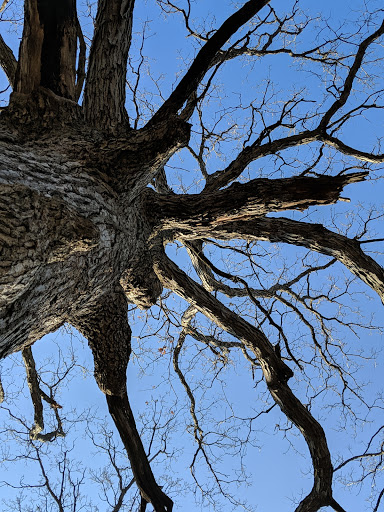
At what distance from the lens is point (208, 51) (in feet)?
8.96

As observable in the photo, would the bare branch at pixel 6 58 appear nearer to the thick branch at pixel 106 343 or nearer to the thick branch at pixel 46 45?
the thick branch at pixel 46 45

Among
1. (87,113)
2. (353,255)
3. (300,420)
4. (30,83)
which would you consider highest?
(87,113)

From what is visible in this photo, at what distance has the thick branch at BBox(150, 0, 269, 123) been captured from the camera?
267 cm

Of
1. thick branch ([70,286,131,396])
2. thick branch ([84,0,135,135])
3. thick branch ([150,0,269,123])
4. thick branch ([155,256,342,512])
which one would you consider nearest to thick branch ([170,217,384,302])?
thick branch ([155,256,342,512])

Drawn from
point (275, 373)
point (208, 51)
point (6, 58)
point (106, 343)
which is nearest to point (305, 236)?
point (275, 373)

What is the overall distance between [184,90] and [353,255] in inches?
80.5

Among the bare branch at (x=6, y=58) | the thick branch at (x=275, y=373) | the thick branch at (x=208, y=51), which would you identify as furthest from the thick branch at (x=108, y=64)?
the thick branch at (x=275, y=373)

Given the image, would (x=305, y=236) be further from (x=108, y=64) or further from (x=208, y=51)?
(x=108, y=64)

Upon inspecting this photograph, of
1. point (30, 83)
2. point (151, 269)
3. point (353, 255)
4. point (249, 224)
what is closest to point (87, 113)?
point (30, 83)

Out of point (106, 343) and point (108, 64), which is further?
point (108, 64)

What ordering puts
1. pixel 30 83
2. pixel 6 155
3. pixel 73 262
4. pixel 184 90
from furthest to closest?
pixel 30 83, pixel 184 90, pixel 73 262, pixel 6 155

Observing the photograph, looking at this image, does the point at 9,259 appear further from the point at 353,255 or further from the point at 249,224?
the point at 353,255

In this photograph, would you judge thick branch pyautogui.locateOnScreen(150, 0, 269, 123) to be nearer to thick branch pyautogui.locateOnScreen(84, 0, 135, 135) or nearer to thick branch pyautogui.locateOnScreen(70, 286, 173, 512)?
A: thick branch pyautogui.locateOnScreen(84, 0, 135, 135)

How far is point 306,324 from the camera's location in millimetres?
4820
